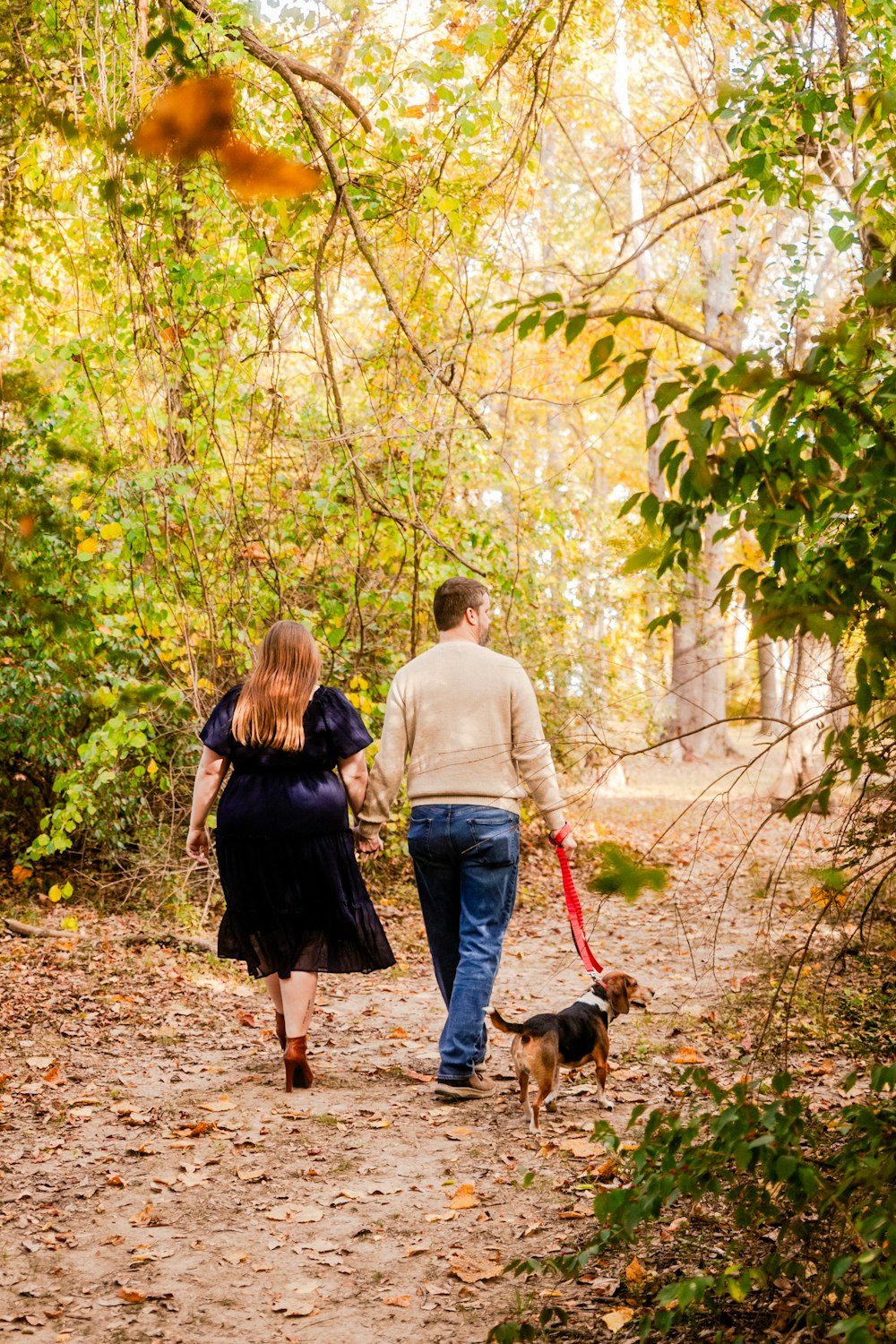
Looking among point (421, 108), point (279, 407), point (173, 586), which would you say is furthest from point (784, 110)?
point (173, 586)

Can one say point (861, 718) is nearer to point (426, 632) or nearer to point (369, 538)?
point (369, 538)

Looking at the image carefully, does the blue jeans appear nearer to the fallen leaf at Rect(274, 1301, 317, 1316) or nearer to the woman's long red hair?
the woman's long red hair

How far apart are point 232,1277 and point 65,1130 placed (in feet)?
5.76

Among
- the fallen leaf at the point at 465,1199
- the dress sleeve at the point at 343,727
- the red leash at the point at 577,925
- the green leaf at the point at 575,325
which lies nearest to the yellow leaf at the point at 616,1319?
the fallen leaf at the point at 465,1199

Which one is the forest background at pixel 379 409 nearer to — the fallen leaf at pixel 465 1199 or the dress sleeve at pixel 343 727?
the dress sleeve at pixel 343 727

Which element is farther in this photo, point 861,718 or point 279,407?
point 279,407

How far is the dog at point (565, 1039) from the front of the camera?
16.8 feet

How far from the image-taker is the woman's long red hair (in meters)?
5.70

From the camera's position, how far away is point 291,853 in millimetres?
5797

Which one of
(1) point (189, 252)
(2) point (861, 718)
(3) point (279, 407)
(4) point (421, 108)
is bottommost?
(2) point (861, 718)

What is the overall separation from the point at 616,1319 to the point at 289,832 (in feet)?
9.22

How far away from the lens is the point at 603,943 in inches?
377

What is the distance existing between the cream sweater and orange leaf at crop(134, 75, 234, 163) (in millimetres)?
2301

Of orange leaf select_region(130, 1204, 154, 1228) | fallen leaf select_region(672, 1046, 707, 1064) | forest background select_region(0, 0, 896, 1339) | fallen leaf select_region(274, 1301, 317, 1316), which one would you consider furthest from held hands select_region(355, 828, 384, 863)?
fallen leaf select_region(274, 1301, 317, 1316)
